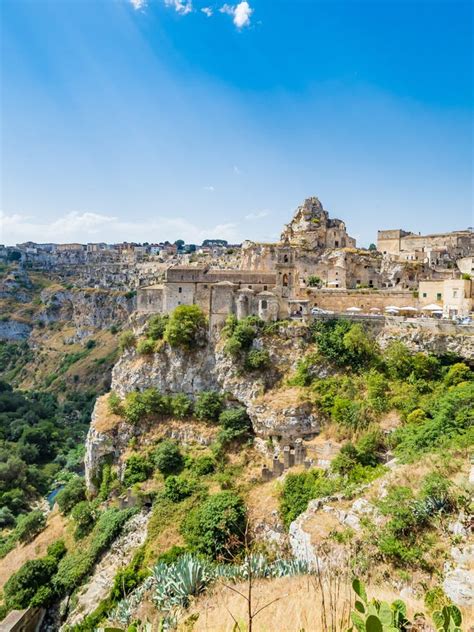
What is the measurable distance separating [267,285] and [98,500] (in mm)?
18111

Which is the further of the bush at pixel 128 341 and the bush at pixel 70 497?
the bush at pixel 128 341

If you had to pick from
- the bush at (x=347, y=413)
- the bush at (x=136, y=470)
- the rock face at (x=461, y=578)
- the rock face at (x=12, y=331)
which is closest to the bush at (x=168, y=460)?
the bush at (x=136, y=470)

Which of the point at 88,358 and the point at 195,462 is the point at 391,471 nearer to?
the point at 195,462

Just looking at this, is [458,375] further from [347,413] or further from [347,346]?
[347,413]

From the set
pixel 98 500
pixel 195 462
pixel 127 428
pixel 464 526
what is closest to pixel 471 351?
pixel 464 526

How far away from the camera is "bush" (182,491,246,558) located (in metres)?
17.1

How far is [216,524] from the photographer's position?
57.6 feet

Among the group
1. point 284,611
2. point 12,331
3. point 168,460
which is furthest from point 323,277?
point 12,331

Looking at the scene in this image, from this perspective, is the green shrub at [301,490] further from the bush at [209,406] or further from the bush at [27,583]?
the bush at [27,583]

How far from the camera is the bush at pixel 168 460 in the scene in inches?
931

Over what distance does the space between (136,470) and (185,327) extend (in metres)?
9.32

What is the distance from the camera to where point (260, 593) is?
7.69 m

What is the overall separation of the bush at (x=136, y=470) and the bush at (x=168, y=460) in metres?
0.83

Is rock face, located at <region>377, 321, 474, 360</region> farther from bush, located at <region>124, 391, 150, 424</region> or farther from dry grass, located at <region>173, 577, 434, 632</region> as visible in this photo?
dry grass, located at <region>173, 577, 434, 632</region>
